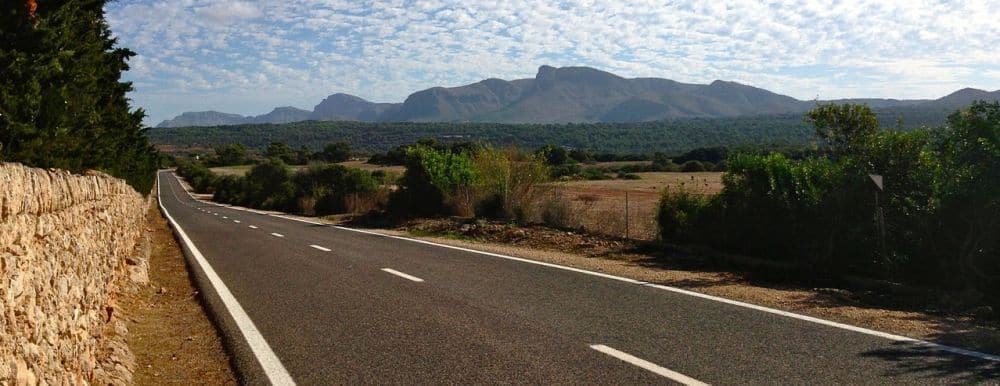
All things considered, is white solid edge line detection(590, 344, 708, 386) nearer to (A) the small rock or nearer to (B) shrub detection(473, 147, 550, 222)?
(A) the small rock

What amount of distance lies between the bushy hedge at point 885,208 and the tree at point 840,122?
0.42 meters

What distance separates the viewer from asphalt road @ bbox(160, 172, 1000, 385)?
238 inches

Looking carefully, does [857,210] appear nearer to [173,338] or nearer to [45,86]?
[173,338]

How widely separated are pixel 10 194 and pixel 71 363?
5.14 feet

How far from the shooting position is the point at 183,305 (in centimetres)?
1077

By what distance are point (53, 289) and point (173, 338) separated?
3517 millimetres

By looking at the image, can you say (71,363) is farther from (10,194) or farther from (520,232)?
(520,232)

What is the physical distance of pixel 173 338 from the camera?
8.52m

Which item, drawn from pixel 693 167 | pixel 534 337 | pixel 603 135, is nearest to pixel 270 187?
pixel 693 167

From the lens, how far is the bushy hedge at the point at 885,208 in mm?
10359

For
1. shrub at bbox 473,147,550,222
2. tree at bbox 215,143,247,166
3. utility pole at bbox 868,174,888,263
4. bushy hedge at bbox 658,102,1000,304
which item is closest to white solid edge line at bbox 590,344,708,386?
bushy hedge at bbox 658,102,1000,304

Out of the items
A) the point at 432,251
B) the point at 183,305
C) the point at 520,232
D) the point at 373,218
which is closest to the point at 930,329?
the point at 183,305

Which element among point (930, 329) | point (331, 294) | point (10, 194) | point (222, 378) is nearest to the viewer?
point (10, 194)

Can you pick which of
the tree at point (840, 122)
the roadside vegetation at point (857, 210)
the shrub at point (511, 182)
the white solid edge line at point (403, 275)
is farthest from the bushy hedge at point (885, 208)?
the shrub at point (511, 182)
